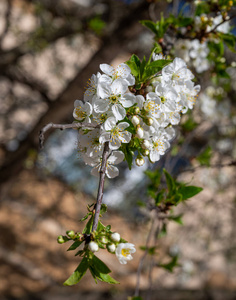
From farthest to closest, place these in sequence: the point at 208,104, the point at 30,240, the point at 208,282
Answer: the point at 208,282, the point at 30,240, the point at 208,104

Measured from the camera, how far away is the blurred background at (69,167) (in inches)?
96.3

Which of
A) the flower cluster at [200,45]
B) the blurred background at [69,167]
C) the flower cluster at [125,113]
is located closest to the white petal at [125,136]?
the flower cluster at [125,113]

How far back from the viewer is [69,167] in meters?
4.95

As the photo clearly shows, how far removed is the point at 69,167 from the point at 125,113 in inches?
172

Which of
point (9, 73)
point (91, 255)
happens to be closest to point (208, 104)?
point (91, 255)

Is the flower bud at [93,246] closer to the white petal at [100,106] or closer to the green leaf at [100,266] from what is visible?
the green leaf at [100,266]

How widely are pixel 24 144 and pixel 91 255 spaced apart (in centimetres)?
217

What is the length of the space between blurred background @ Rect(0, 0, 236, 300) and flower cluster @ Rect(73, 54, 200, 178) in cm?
83

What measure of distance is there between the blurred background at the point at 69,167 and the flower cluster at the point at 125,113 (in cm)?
83

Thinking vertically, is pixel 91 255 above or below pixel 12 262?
below

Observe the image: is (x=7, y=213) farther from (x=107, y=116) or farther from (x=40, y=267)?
(x=107, y=116)

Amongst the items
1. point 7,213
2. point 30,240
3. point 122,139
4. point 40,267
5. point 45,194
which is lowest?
point 122,139

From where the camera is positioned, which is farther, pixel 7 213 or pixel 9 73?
pixel 7 213

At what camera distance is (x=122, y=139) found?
723 millimetres
